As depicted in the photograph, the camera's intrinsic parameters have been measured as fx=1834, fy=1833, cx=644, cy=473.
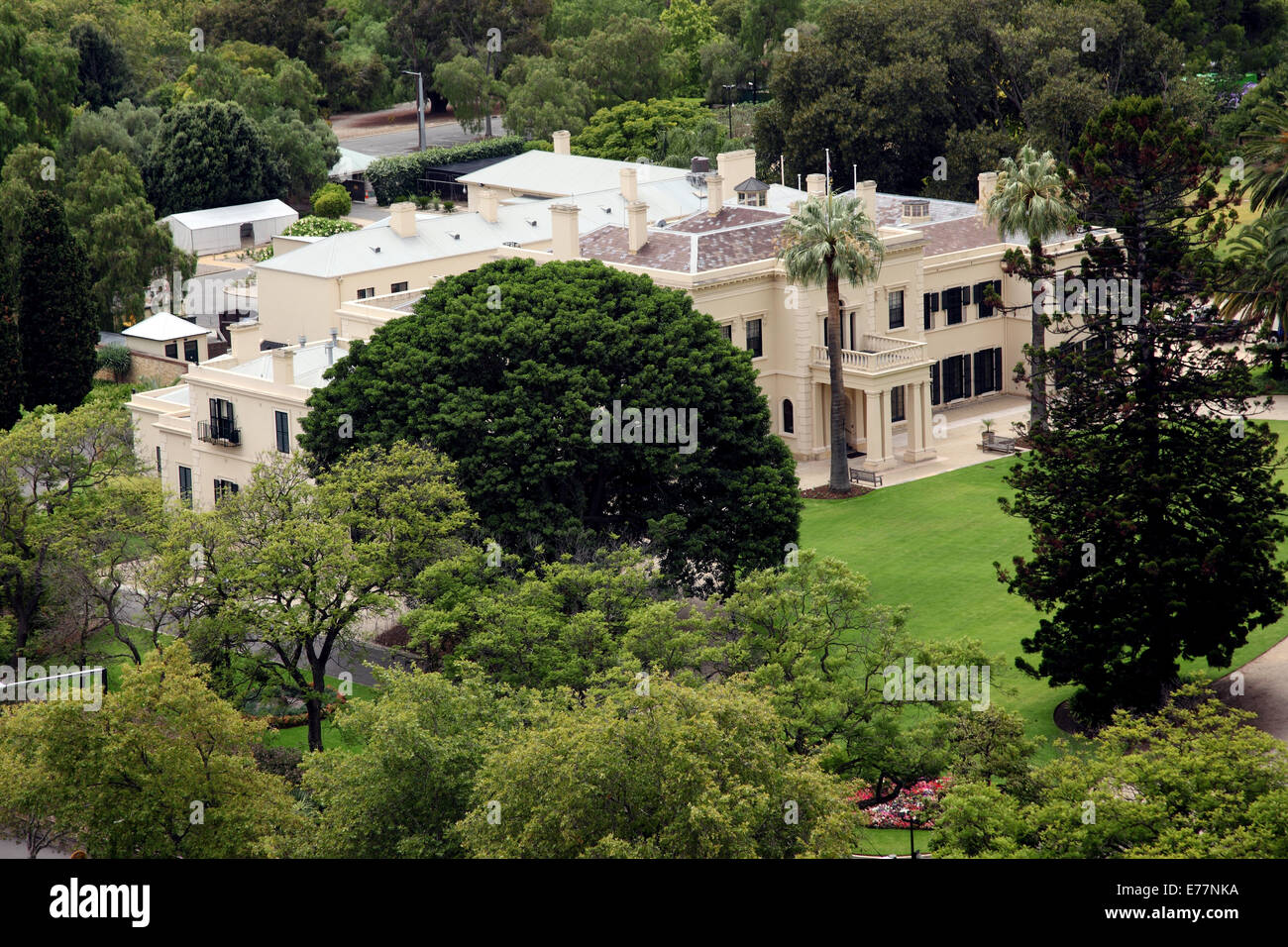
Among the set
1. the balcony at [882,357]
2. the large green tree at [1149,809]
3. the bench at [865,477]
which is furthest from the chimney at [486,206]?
the large green tree at [1149,809]

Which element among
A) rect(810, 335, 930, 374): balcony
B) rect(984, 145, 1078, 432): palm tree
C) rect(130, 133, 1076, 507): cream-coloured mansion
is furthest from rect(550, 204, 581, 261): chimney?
rect(984, 145, 1078, 432): palm tree

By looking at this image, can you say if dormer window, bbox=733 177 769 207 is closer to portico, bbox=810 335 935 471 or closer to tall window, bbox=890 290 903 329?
tall window, bbox=890 290 903 329

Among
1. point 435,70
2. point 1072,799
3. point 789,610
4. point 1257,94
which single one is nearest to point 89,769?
point 789,610

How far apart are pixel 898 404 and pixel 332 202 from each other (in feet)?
176

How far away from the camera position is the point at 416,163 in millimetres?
125188

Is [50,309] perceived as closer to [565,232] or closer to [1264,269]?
[565,232]

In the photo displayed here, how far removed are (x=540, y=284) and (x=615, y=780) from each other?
1149 inches

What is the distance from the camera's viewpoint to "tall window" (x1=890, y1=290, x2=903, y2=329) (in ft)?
254

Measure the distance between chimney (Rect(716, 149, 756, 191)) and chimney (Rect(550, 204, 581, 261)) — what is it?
43.8 feet

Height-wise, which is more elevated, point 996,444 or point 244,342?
point 244,342

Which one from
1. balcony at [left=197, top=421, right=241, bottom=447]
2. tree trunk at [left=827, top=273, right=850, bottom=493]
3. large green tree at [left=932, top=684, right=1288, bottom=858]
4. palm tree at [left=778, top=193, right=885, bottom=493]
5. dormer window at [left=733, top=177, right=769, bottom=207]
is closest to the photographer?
large green tree at [left=932, top=684, right=1288, bottom=858]

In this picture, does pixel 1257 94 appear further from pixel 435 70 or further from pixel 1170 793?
pixel 1170 793

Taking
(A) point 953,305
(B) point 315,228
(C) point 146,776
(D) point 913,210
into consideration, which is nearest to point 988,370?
(A) point 953,305

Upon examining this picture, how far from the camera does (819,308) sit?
74438mm
